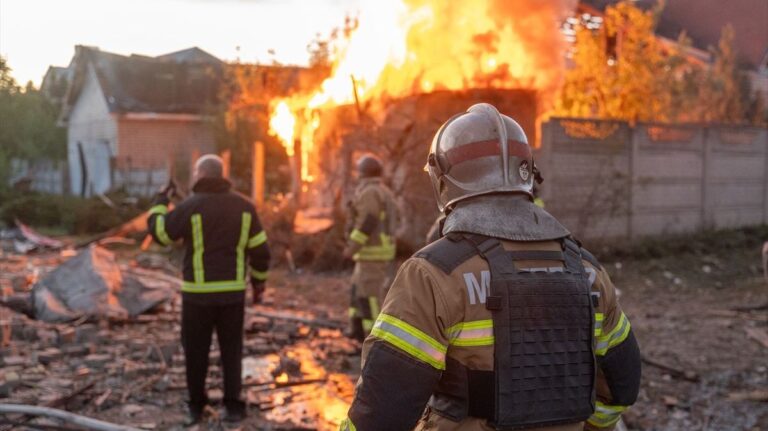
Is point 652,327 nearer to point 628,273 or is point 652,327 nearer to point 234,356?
point 628,273

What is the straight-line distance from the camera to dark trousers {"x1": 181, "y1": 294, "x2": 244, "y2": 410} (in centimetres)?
576

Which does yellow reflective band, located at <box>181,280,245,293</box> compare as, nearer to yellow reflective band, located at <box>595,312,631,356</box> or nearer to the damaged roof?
yellow reflective band, located at <box>595,312,631,356</box>

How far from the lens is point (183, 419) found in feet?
19.6

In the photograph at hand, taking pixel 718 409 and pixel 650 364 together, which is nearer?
pixel 718 409

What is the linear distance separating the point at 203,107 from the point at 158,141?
1.85 meters

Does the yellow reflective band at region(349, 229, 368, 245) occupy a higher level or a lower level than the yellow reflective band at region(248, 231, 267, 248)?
lower

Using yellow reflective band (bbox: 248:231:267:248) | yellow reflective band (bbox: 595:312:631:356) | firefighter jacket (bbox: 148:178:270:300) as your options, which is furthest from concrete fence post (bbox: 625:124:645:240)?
yellow reflective band (bbox: 595:312:631:356)

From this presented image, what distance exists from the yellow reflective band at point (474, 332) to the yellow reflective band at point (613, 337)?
0.48m

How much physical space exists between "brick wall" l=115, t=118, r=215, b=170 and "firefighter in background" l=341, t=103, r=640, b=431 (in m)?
23.3

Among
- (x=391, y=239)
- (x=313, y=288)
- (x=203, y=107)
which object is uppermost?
(x=203, y=107)

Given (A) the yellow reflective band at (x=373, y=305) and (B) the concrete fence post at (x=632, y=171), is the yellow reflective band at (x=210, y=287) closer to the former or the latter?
(A) the yellow reflective band at (x=373, y=305)

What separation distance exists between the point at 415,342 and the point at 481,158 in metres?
0.62

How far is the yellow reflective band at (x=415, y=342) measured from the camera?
2201mm

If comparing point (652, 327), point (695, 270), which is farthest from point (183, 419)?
point (695, 270)
